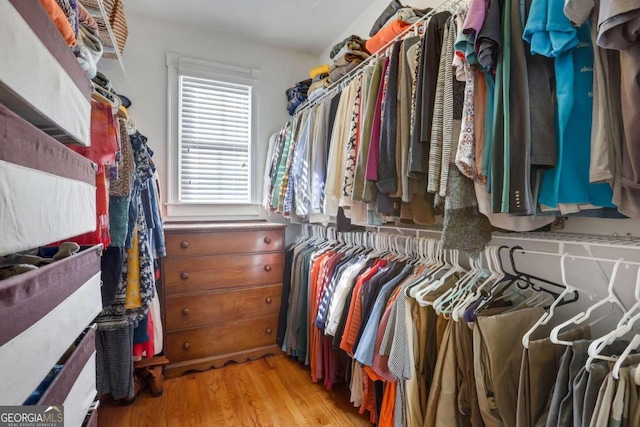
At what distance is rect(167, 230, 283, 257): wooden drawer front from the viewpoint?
2.13 m

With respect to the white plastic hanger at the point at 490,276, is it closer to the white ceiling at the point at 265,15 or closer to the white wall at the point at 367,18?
the white wall at the point at 367,18

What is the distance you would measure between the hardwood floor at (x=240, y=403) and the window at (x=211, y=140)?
1.30 m

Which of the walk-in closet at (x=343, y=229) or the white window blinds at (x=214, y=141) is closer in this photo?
the walk-in closet at (x=343, y=229)

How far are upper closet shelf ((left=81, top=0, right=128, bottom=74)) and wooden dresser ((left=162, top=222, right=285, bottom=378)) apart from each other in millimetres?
1250

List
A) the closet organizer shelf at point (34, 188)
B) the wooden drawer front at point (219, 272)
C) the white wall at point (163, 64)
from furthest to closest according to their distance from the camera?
the white wall at point (163, 64)
the wooden drawer front at point (219, 272)
the closet organizer shelf at point (34, 188)

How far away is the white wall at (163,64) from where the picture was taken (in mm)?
2482

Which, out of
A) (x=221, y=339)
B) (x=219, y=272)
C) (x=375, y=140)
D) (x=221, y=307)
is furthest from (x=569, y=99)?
(x=221, y=339)

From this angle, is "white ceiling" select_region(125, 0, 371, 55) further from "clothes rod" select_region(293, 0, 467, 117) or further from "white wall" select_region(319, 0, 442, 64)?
"clothes rod" select_region(293, 0, 467, 117)

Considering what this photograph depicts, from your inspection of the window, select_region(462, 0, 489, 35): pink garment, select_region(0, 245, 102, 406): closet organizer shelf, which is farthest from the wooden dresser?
select_region(462, 0, 489, 35): pink garment

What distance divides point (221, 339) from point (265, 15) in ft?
8.02

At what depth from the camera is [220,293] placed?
2.24m

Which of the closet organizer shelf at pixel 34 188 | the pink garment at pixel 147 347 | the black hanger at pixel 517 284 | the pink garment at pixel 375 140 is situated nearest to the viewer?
the closet organizer shelf at pixel 34 188

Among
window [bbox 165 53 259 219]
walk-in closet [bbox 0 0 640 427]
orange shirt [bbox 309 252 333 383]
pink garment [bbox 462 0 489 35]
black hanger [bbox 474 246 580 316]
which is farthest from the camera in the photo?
window [bbox 165 53 259 219]

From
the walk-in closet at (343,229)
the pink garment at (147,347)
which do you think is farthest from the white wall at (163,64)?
the pink garment at (147,347)
